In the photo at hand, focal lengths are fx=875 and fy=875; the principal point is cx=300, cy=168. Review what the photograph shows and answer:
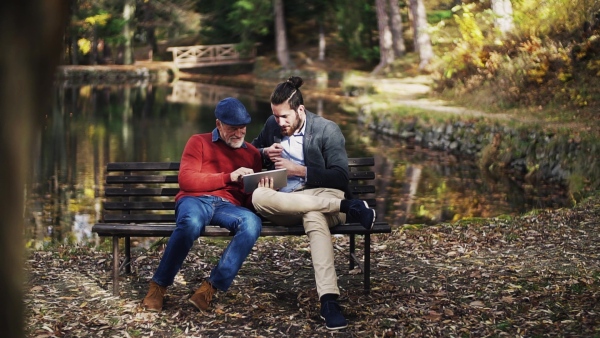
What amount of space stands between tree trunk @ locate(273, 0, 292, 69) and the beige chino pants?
38.4m

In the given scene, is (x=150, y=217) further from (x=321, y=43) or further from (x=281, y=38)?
(x=281, y=38)

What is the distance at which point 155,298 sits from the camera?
573cm

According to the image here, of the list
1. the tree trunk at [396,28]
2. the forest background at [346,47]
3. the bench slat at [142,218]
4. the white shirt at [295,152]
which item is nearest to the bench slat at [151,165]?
the bench slat at [142,218]

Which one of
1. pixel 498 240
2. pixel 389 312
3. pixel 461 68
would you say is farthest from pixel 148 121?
pixel 389 312

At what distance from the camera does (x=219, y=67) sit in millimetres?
49375

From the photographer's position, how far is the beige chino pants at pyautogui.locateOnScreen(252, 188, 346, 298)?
5559mm

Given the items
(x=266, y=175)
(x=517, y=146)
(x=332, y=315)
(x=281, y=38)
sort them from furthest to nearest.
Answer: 1. (x=281, y=38)
2. (x=517, y=146)
3. (x=266, y=175)
4. (x=332, y=315)

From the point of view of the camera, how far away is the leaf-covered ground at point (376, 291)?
5445mm

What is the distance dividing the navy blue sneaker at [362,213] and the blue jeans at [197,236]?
62 cm

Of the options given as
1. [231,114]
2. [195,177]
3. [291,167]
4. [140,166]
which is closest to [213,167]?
[195,177]

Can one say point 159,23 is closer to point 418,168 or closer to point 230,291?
point 418,168

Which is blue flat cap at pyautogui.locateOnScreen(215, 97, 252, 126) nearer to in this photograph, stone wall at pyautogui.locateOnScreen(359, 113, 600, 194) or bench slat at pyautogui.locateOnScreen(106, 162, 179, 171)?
bench slat at pyautogui.locateOnScreen(106, 162, 179, 171)

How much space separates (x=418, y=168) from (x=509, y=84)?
489cm

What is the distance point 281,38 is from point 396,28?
29.8 ft
